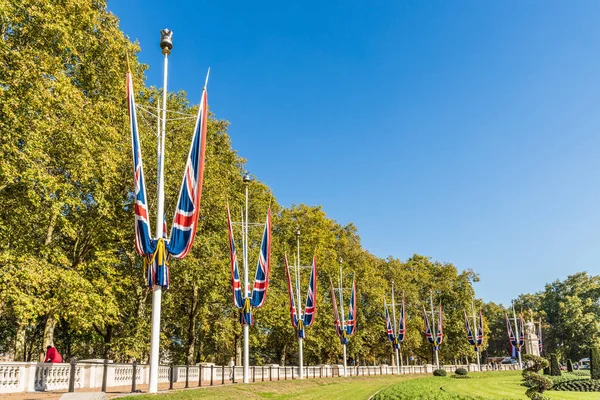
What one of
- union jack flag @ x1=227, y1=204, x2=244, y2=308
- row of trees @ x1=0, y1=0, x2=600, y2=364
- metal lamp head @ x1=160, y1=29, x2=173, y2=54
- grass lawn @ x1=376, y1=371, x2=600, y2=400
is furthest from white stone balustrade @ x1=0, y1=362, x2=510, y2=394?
metal lamp head @ x1=160, y1=29, x2=173, y2=54

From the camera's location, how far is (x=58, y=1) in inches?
929

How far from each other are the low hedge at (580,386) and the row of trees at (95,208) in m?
22.9

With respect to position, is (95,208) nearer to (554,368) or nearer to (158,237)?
(158,237)

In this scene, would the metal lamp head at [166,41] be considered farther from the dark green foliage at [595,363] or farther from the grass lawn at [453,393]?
the dark green foliage at [595,363]

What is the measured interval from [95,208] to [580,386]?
111ft

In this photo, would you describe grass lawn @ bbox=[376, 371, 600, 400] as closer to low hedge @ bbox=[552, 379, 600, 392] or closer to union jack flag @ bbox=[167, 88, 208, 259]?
low hedge @ bbox=[552, 379, 600, 392]

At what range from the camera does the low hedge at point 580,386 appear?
108 ft

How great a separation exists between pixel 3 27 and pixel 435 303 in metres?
72.5

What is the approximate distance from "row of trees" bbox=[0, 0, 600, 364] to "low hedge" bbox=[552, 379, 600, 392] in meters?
22.9

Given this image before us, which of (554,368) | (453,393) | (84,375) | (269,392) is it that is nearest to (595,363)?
(554,368)

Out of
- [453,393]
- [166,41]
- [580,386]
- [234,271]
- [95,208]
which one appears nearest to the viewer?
[166,41]

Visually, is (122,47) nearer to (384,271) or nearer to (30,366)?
(30,366)

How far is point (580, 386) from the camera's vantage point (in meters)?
33.5

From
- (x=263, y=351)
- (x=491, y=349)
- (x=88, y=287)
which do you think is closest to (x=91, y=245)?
(x=88, y=287)
